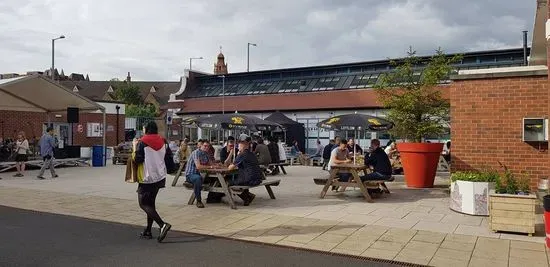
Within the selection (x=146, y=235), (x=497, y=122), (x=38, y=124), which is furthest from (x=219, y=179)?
(x=38, y=124)

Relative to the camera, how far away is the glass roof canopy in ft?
107

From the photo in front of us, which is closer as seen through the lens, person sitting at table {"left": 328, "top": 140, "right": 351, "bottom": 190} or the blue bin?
person sitting at table {"left": 328, "top": 140, "right": 351, "bottom": 190}

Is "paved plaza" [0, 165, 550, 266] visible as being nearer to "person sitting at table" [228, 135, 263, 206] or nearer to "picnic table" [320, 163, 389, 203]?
"picnic table" [320, 163, 389, 203]

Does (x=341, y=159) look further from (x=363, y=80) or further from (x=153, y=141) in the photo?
(x=363, y=80)

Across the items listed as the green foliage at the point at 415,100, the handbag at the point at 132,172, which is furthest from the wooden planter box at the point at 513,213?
the green foliage at the point at 415,100

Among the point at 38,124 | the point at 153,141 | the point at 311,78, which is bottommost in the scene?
the point at 153,141

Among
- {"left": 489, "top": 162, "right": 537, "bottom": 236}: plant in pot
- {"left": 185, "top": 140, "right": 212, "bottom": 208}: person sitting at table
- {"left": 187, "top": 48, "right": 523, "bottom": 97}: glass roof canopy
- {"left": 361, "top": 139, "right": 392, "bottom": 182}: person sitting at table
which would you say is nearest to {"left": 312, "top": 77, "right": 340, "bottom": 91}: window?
{"left": 187, "top": 48, "right": 523, "bottom": 97}: glass roof canopy

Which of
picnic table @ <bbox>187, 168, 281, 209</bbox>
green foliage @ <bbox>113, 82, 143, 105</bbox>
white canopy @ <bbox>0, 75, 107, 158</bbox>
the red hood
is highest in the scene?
green foliage @ <bbox>113, 82, 143, 105</bbox>

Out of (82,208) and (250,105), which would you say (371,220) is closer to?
(82,208)

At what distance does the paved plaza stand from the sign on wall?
22.0 metres

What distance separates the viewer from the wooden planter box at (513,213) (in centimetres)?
678

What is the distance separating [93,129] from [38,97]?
45.5ft

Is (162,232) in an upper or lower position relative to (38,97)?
lower

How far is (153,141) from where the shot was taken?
6816mm
